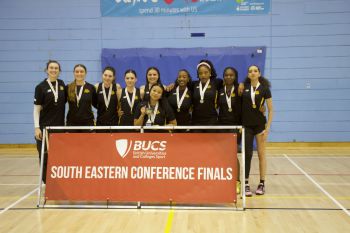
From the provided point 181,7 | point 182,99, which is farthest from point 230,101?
point 181,7

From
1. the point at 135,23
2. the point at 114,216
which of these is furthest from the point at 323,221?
the point at 135,23

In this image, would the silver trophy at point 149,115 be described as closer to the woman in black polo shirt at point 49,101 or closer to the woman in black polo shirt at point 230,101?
the woman in black polo shirt at point 230,101

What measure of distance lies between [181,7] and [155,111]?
5.26 meters

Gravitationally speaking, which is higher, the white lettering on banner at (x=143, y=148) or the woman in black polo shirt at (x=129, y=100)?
the woman in black polo shirt at (x=129, y=100)

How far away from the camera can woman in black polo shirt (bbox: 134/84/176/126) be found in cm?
476

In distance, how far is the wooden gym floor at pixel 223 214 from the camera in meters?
3.93

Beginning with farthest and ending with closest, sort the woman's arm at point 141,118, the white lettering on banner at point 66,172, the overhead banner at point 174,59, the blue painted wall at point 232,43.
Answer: the blue painted wall at point 232,43 < the overhead banner at point 174,59 < the woman's arm at point 141,118 < the white lettering on banner at point 66,172

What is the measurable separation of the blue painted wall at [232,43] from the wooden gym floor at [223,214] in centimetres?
324

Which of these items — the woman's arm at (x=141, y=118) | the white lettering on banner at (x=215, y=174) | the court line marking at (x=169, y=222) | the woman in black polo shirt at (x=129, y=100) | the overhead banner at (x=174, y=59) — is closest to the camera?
the court line marking at (x=169, y=222)

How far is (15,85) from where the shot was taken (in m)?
9.64

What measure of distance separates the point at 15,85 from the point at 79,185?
20.1ft

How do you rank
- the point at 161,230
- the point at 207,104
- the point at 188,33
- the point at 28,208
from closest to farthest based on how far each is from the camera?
1. the point at 161,230
2. the point at 28,208
3. the point at 207,104
4. the point at 188,33

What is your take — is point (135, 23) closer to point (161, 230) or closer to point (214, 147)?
point (214, 147)

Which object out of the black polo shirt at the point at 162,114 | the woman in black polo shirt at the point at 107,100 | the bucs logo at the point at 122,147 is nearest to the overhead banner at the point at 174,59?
the woman in black polo shirt at the point at 107,100
